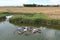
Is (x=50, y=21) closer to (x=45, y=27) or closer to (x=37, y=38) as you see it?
(x=45, y=27)

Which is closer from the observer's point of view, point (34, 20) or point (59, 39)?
point (59, 39)

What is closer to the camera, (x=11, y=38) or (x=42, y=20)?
(x=11, y=38)

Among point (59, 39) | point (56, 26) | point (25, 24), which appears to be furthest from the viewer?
point (25, 24)

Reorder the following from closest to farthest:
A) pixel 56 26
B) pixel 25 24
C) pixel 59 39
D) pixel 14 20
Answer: pixel 59 39, pixel 56 26, pixel 25 24, pixel 14 20

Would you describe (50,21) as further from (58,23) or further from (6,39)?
(6,39)

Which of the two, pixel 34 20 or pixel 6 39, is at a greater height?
pixel 6 39

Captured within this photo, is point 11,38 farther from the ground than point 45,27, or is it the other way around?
point 11,38

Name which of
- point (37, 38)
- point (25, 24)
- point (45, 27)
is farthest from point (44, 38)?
point (25, 24)

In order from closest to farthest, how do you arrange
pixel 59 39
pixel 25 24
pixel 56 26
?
pixel 59 39, pixel 56 26, pixel 25 24

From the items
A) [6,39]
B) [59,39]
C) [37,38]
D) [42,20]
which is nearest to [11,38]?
[6,39]
